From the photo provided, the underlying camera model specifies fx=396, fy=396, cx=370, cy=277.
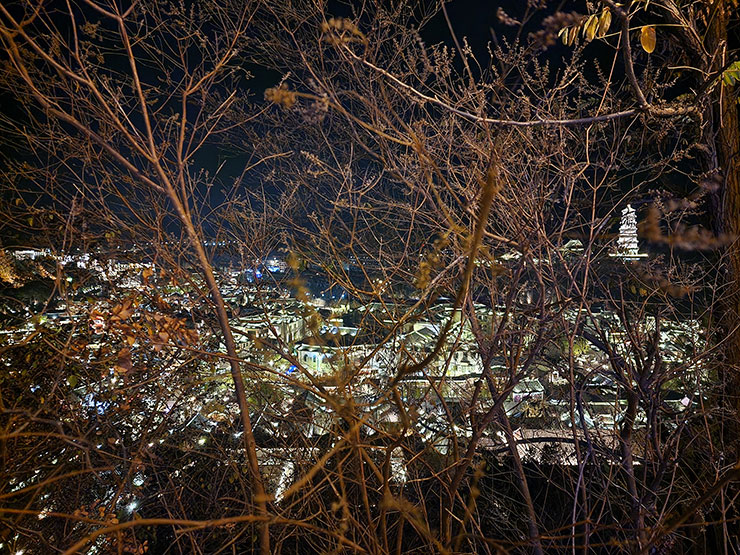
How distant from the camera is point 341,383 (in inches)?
62.2

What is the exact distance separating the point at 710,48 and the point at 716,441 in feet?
14.1

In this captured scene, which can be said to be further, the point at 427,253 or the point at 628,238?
the point at 628,238

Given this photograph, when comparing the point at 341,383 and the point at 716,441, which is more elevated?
the point at 341,383

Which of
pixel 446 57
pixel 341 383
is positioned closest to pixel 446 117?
pixel 446 57

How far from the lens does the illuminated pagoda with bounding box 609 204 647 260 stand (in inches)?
137

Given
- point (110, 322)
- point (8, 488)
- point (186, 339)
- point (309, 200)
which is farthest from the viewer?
point (309, 200)

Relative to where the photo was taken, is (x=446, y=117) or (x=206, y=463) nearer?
(x=446, y=117)

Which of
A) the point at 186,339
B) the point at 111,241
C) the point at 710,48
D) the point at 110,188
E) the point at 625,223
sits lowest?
the point at 186,339

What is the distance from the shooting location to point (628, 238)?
148 inches

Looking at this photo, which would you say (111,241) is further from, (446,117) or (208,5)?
(446,117)

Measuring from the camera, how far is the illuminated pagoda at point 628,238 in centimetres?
348

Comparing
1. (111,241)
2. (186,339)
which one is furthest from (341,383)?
(111,241)

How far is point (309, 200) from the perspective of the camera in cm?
643

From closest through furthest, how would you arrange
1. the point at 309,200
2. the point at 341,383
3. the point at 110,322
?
the point at 341,383 → the point at 110,322 → the point at 309,200
